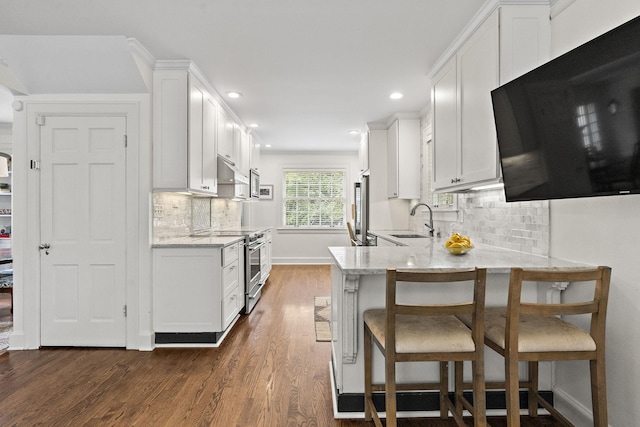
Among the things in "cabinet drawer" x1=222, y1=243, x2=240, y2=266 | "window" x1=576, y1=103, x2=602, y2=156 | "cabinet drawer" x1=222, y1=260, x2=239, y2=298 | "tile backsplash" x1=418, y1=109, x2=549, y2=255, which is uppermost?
"window" x1=576, y1=103, x2=602, y2=156

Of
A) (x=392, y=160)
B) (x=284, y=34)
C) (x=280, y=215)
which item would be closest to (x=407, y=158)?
(x=392, y=160)

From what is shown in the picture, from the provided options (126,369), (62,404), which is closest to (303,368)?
(126,369)

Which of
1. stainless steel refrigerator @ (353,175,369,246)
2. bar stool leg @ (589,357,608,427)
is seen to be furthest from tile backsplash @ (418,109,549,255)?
stainless steel refrigerator @ (353,175,369,246)

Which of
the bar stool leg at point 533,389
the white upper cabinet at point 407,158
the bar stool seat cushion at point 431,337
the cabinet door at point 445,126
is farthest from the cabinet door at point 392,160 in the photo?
the bar stool seat cushion at point 431,337

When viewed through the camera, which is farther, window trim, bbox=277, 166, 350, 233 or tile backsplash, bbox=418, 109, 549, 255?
window trim, bbox=277, 166, 350, 233

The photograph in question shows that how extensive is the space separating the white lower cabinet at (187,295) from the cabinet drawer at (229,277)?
0.08 m

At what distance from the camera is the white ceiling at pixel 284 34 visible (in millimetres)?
2258

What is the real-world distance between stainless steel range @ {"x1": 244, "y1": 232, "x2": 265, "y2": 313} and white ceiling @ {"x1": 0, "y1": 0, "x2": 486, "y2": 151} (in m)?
1.74

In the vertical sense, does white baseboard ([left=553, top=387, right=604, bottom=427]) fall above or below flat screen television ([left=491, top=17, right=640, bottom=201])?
below

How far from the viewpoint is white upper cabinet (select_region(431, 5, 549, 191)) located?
214 cm

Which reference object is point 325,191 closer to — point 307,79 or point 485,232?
point 307,79

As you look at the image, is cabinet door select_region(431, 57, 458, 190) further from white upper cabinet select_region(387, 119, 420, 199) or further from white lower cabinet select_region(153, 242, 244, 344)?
white lower cabinet select_region(153, 242, 244, 344)

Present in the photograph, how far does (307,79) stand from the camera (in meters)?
3.47

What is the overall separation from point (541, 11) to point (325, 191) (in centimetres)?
585
